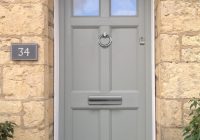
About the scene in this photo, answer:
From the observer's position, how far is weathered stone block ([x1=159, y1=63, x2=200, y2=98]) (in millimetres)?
3875

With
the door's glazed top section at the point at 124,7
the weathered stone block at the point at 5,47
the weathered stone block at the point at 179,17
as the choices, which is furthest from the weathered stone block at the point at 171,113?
the weathered stone block at the point at 5,47

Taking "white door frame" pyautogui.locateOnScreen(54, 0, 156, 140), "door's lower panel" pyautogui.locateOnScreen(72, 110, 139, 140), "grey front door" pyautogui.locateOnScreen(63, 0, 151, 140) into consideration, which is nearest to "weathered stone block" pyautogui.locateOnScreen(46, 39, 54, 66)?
"white door frame" pyautogui.locateOnScreen(54, 0, 156, 140)

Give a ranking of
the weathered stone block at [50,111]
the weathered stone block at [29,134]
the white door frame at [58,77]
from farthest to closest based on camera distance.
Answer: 1. the white door frame at [58,77]
2. the weathered stone block at [50,111]
3. the weathered stone block at [29,134]

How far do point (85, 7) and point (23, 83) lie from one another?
1146 millimetres

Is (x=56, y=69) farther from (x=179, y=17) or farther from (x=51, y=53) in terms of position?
(x=179, y=17)

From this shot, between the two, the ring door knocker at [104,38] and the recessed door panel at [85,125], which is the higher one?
the ring door knocker at [104,38]

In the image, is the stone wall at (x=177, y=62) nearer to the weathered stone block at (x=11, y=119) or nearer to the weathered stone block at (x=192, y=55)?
the weathered stone block at (x=192, y=55)

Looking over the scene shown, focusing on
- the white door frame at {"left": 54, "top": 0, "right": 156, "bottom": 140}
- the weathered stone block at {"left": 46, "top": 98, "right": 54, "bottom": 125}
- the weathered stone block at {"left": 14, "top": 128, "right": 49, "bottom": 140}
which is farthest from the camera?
the white door frame at {"left": 54, "top": 0, "right": 156, "bottom": 140}

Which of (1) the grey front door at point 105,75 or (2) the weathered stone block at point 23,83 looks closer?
(2) the weathered stone block at point 23,83

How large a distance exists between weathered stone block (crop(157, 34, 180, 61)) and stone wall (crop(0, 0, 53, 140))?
117cm

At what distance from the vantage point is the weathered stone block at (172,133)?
3875 millimetres

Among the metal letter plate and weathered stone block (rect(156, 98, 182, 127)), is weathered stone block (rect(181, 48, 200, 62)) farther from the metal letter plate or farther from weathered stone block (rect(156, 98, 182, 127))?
the metal letter plate

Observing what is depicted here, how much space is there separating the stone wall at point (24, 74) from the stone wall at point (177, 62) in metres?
1.17

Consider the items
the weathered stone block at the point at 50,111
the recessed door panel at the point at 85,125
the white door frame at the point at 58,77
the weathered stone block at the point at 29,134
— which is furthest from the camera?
the recessed door panel at the point at 85,125
